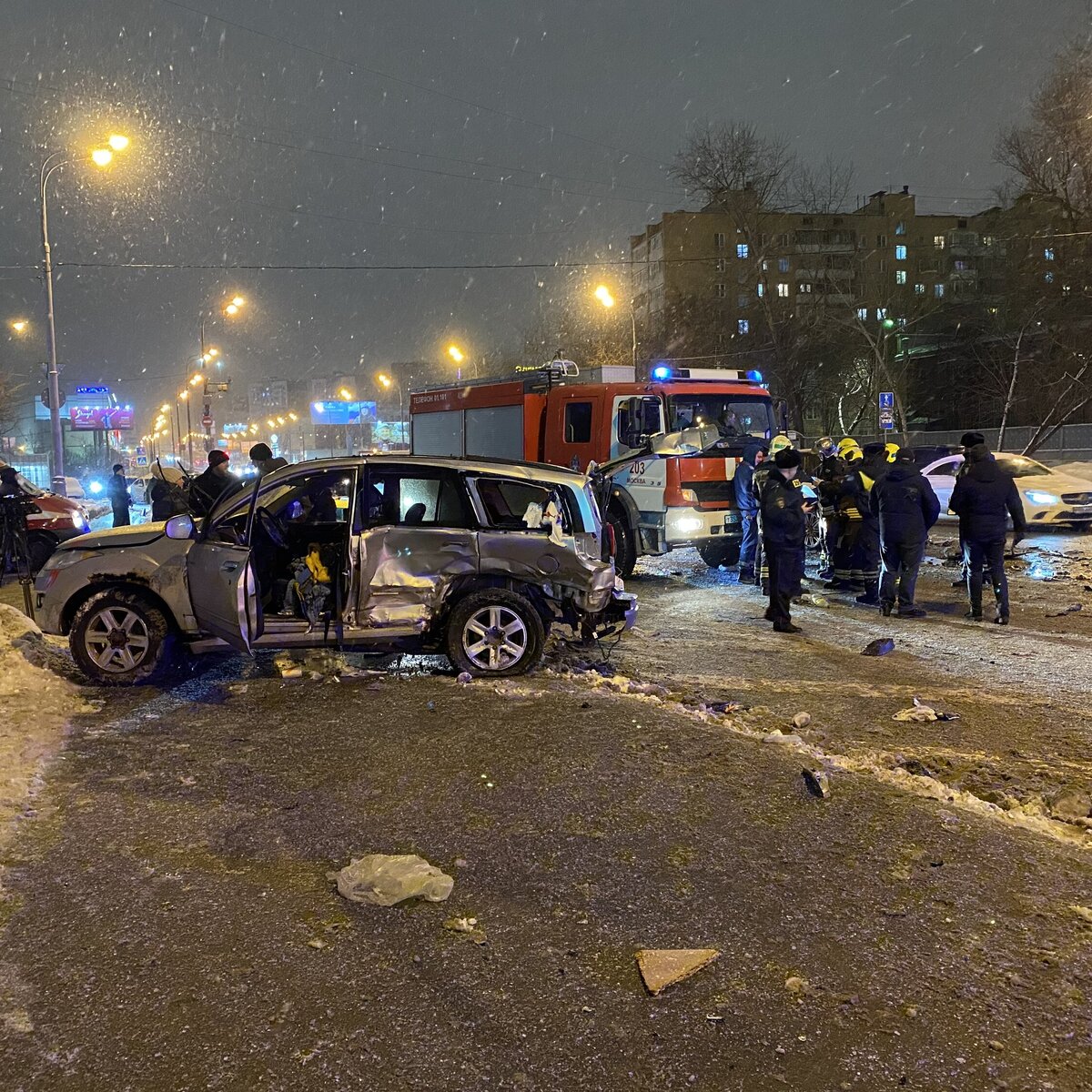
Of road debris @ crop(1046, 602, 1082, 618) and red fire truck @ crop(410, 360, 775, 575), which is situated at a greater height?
red fire truck @ crop(410, 360, 775, 575)

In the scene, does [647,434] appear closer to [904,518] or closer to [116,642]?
[904,518]

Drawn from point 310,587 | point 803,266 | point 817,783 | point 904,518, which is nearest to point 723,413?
point 904,518

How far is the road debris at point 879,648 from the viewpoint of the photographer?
7.60m

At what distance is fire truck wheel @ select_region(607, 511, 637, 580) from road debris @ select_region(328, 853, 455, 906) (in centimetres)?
832

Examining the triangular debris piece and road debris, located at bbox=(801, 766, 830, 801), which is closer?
the triangular debris piece

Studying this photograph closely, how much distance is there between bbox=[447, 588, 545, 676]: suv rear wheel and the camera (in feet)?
21.8

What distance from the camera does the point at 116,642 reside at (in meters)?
6.61

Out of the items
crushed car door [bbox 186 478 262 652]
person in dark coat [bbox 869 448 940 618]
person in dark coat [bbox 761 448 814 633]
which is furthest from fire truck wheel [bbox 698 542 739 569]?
crushed car door [bbox 186 478 262 652]

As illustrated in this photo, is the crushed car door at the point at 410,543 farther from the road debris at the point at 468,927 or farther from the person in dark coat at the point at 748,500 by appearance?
the person in dark coat at the point at 748,500

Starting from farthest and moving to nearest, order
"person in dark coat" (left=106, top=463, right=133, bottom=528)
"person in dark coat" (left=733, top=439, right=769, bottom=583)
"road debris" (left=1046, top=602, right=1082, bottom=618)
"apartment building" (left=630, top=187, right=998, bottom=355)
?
"apartment building" (left=630, top=187, right=998, bottom=355)
"person in dark coat" (left=106, top=463, right=133, bottom=528)
"person in dark coat" (left=733, top=439, right=769, bottom=583)
"road debris" (left=1046, top=602, right=1082, bottom=618)

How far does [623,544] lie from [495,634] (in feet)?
18.0

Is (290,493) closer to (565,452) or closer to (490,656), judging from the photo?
(490,656)

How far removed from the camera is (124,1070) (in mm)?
2529

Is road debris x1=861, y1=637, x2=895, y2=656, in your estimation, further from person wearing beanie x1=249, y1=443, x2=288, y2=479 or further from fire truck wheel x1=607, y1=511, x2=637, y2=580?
person wearing beanie x1=249, y1=443, x2=288, y2=479
